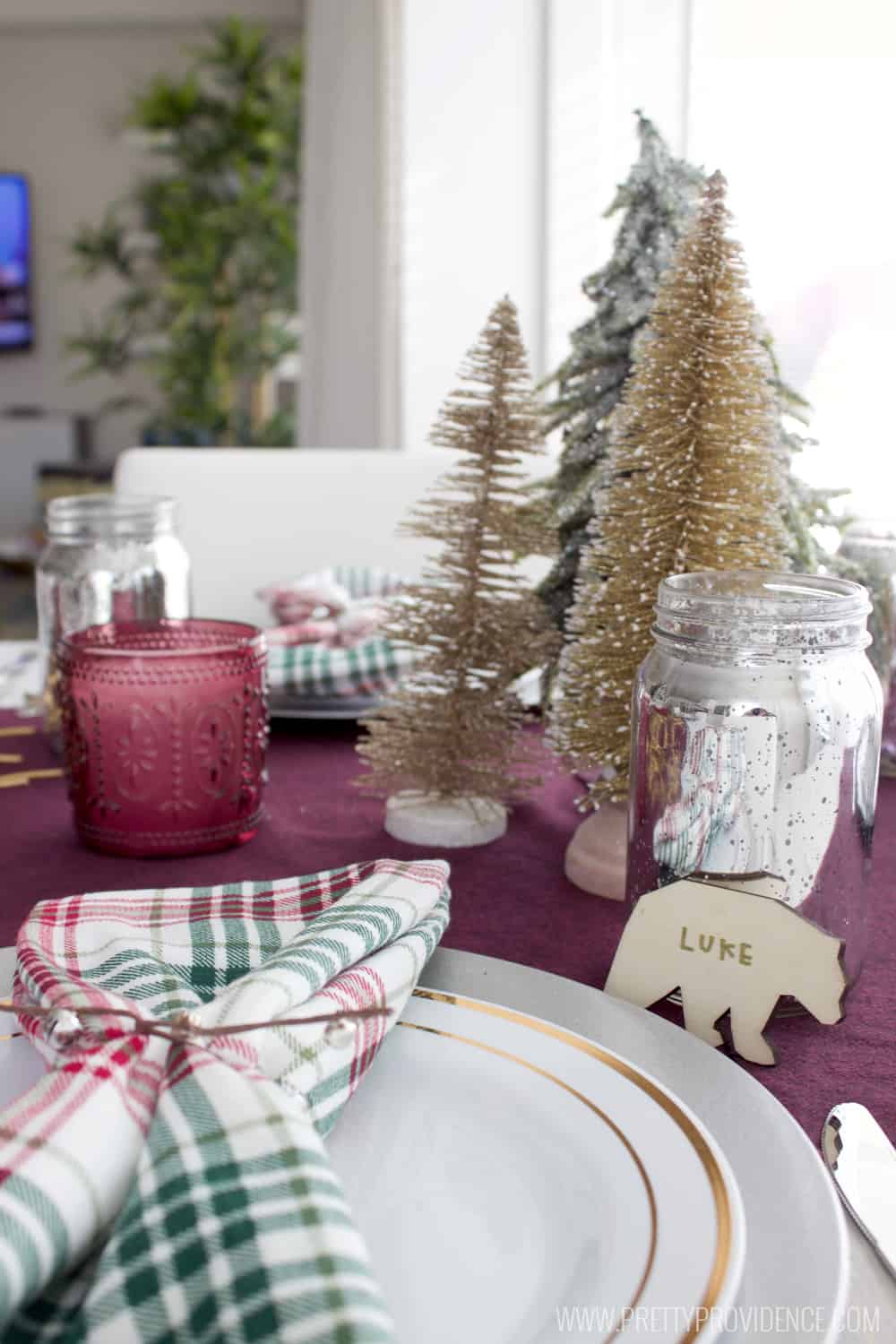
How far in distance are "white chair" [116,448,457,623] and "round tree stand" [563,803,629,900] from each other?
880mm

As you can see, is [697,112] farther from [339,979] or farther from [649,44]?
[339,979]

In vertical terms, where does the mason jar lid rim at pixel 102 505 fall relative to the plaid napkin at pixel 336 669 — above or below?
above

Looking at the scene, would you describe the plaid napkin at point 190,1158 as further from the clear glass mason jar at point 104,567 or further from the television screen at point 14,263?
the television screen at point 14,263

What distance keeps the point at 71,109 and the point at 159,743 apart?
6520 millimetres

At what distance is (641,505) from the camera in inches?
25.4

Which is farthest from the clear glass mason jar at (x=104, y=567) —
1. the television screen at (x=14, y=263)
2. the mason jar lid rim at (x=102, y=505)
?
the television screen at (x=14, y=263)


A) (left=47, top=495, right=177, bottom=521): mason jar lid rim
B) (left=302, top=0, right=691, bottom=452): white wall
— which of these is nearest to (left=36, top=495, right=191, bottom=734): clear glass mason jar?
(left=47, top=495, right=177, bottom=521): mason jar lid rim

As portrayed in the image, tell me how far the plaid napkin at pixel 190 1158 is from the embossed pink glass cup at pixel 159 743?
0.22 meters

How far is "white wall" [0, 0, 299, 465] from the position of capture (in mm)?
6008

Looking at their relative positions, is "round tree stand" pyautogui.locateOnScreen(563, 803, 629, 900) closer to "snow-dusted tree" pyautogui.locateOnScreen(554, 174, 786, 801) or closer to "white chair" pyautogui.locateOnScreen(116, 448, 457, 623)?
"snow-dusted tree" pyautogui.locateOnScreen(554, 174, 786, 801)

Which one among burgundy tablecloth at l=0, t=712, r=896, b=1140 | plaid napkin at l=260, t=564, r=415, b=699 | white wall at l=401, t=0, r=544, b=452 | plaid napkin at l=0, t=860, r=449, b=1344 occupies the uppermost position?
white wall at l=401, t=0, r=544, b=452

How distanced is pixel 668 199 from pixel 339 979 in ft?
2.11

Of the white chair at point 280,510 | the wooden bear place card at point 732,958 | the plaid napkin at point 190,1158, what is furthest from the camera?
the white chair at point 280,510

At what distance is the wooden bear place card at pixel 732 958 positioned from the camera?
0.47 meters
